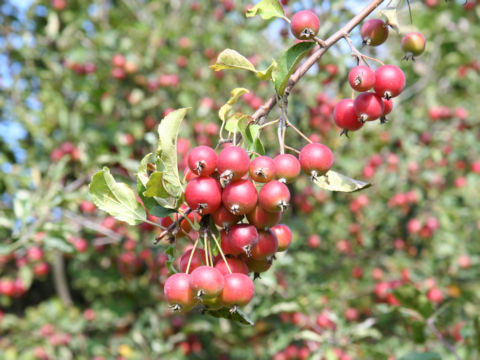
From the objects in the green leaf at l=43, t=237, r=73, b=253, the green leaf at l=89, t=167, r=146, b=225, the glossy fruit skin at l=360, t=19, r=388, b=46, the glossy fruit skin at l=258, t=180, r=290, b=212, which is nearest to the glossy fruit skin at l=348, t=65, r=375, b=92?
the glossy fruit skin at l=360, t=19, r=388, b=46

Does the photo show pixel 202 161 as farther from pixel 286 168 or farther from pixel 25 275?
pixel 25 275

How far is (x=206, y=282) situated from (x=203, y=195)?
0.68ft

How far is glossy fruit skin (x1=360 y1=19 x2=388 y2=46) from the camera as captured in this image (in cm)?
132

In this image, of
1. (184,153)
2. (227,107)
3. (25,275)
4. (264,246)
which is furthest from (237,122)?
(25,275)

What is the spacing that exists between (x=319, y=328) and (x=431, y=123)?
2.81m

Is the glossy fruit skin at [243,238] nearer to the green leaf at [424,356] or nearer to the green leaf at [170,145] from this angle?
the green leaf at [170,145]

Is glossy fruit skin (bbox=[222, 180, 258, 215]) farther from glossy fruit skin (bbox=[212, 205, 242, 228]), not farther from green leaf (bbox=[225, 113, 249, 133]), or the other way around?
green leaf (bbox=[225, 113, 249, 133])

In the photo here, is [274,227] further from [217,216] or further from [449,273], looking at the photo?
[449,273]

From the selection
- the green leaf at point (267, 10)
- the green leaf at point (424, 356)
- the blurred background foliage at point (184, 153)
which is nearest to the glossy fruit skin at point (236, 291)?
the green leaf at point (267, 10)

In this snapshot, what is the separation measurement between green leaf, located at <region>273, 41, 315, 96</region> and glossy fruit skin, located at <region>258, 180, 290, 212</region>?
10.2 inches

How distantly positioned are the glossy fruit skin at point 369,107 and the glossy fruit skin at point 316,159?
15cm

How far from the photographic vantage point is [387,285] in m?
3.64

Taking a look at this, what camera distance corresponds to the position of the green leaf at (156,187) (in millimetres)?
1149

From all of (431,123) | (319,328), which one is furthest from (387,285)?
(431,123)
